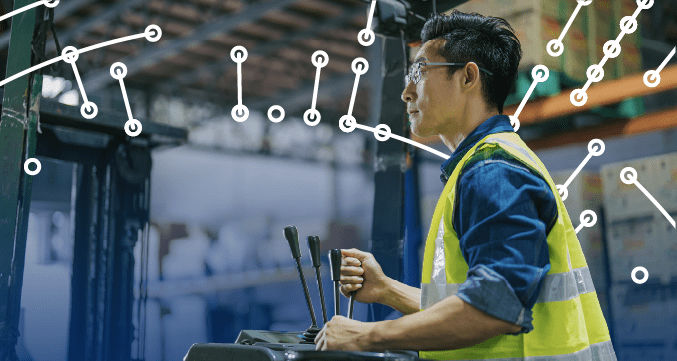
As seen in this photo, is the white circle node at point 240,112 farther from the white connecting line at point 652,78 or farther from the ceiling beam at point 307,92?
the ceiling beam at point 307,92

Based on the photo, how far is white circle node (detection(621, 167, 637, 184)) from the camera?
14.4 feet

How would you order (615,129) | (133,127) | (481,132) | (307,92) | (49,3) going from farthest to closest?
(307,92) < (615,129) < (133,127) < (49,3) < (481,132)

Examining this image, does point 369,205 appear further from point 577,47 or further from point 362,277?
point 362,277

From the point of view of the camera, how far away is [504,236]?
1.35m

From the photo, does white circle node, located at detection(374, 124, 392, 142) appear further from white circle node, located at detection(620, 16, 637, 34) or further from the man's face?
white circle node, located at detection(620, 16, 637, 34)

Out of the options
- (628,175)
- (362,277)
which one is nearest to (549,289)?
(362,277)

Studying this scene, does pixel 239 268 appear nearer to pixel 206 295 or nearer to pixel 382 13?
pixel 206 295

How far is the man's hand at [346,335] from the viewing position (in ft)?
4.75

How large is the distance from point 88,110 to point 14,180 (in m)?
0.71

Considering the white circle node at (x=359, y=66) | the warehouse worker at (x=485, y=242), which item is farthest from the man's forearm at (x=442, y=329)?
the white circle node at (x=359, y=66)

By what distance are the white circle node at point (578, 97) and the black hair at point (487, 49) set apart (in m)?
2.41

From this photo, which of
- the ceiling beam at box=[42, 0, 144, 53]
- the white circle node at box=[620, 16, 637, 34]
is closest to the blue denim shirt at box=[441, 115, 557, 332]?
the white circle node at box=[620, 16, 637, 34]

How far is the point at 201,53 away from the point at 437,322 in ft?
45.3

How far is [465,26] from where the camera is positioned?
1.76 meters
